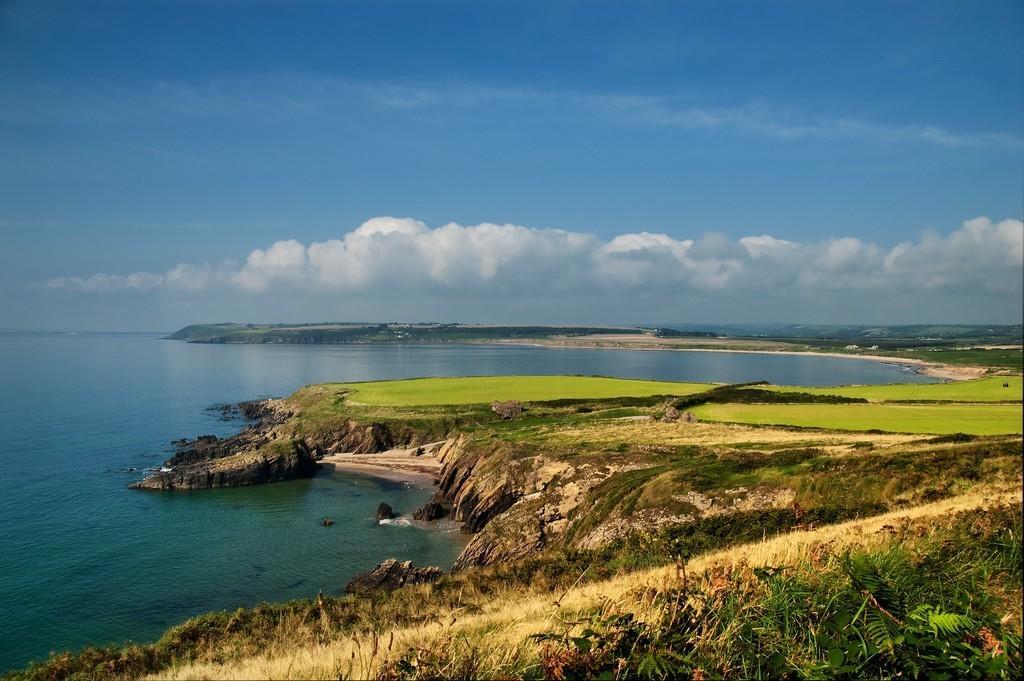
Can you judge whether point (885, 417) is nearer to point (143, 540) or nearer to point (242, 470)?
point (143, 540)

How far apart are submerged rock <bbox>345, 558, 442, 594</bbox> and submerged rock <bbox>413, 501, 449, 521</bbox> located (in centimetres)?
1295

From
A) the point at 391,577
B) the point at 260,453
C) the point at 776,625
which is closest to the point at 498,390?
the point at 260,453

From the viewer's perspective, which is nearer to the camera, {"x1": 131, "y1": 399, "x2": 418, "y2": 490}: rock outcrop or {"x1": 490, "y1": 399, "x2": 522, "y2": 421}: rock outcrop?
{"x1": 131, "y1": 399, "x2": 418, "y2": 490}: rock outcrop

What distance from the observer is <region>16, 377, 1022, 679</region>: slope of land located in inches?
215

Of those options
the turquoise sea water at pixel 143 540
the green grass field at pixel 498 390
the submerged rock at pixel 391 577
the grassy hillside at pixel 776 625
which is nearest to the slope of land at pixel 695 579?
the grassy hillside at pixel 776 625

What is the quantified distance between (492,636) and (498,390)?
77953 millimetres

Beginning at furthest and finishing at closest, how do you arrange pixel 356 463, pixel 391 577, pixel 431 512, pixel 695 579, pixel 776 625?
pixel 356 463 < pixel 431 512 < pixel 391 577 < pixel 695 579 < pixel 776 625

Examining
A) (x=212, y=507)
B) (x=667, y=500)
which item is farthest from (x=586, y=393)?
(x=667, y=500)

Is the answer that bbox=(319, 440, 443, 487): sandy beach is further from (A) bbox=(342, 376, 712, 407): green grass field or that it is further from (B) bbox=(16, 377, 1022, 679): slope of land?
(B) bbox=(16, 377, 1022, 679): slope of land

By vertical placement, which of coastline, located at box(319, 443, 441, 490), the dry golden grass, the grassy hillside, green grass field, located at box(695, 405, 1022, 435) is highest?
the grassy hillside

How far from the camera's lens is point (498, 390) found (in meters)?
84.6

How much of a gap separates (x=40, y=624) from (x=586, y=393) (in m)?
62.5

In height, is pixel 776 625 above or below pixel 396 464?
above

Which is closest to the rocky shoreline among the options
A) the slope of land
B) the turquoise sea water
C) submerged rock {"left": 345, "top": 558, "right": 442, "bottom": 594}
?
the slope of land
